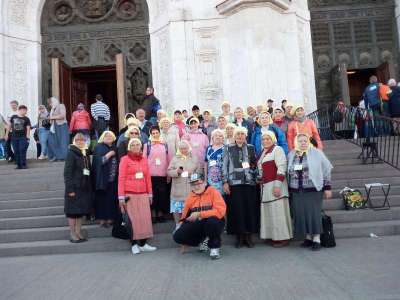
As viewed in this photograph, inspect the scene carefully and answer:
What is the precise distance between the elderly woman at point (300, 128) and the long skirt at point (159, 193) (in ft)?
8.01

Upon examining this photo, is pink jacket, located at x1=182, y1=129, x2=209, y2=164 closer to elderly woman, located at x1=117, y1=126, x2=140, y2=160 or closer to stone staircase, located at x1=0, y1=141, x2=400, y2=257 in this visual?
elderly woman, located at x1=117, y1=126, x2=140, y2=160

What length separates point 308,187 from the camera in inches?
256

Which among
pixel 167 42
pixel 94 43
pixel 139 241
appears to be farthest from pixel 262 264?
pixel 94 43

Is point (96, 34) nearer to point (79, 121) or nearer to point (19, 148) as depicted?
point (79, 121)

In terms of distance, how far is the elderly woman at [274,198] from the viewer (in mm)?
6598

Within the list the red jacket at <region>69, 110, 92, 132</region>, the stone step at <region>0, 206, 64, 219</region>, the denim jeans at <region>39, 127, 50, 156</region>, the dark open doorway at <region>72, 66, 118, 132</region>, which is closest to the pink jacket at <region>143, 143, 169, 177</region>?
the stone step at <region>0, 206, 64, 219</region>

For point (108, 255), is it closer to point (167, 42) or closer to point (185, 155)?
point (185, 155)

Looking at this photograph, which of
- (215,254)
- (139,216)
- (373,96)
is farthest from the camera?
(373,96)

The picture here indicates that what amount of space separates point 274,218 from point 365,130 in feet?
19.6

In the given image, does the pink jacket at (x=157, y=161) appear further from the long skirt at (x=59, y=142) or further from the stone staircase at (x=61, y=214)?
the long skirt at (x=59, y=142)

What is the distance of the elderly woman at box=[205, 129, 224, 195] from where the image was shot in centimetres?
714

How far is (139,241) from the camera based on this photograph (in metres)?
6.92

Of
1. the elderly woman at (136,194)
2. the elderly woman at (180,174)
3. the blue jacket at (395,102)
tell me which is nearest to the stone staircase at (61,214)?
the elderly woman at (136,194)

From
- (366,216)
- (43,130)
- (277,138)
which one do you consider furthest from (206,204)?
(43,130)
